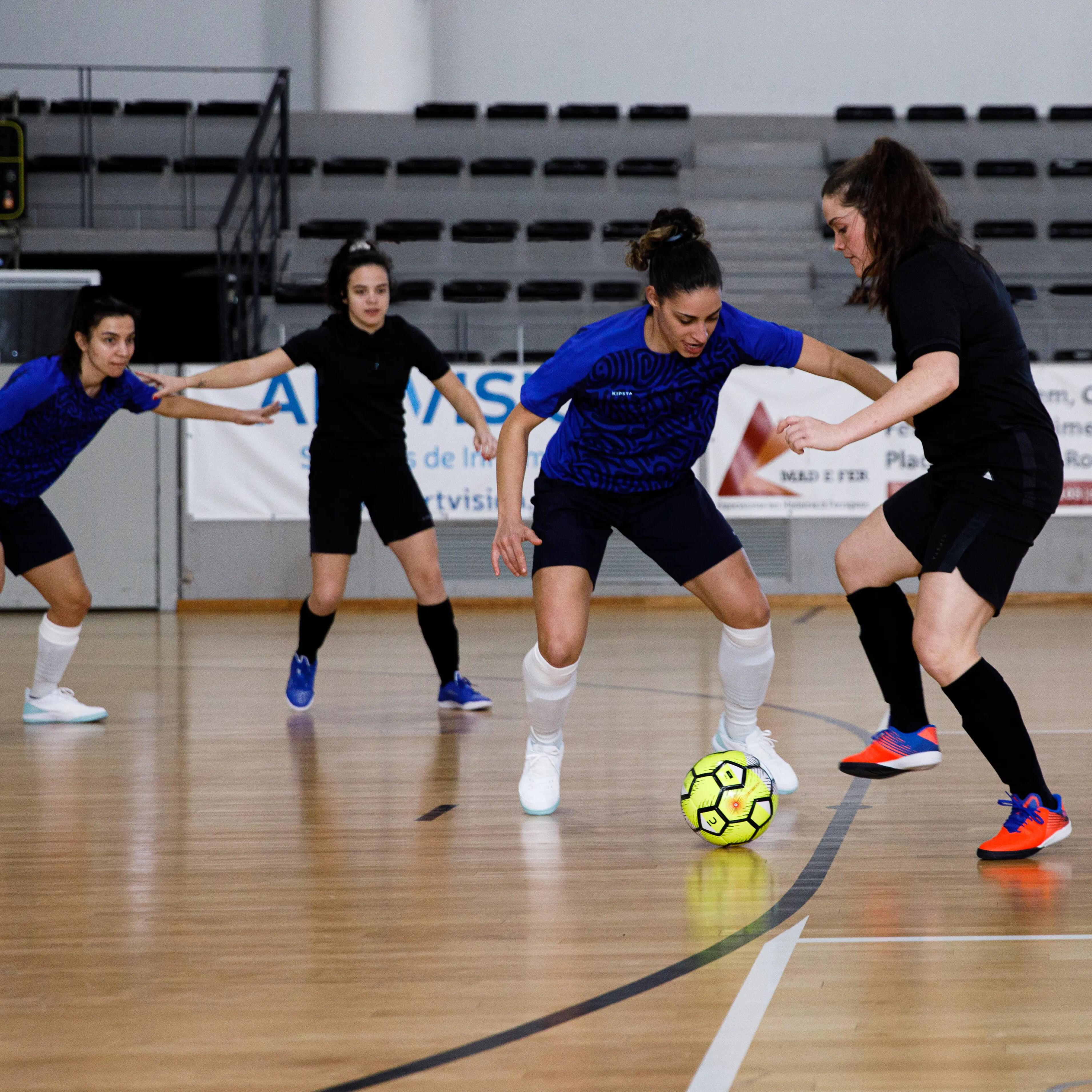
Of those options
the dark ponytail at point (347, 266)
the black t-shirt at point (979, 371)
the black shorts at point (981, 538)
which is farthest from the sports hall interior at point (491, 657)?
the dark ponytail at point (347, 266)

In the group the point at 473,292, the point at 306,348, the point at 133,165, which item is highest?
the point at 133,165

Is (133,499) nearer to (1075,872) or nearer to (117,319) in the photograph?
(117,319)

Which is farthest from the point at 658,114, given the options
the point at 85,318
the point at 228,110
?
the point at 85,318

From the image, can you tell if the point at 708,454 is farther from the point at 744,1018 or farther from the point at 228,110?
the point at 744,1018

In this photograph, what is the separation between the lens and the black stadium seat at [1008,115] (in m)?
15.4

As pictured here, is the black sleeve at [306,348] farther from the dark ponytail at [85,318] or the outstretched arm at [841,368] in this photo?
the outstretched arm at [841,368]

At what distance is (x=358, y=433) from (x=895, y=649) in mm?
2584

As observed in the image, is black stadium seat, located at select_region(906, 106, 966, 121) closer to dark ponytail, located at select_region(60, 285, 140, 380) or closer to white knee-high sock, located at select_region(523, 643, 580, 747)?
dark ponytail, located at select_region(60, 285, 140, 380)

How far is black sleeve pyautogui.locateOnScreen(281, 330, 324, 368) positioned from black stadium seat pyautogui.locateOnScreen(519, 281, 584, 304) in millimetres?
7836

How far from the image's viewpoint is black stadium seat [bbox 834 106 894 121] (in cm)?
1534

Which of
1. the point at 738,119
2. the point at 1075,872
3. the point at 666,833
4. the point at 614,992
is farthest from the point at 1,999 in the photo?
the point at 738,119

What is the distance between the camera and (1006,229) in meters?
14.0

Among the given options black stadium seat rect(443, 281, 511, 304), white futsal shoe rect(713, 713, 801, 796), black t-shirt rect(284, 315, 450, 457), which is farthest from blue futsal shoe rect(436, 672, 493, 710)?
black stadium seat rect(443, 281, 511, 304)

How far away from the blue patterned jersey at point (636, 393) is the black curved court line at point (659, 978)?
1.04 meters
